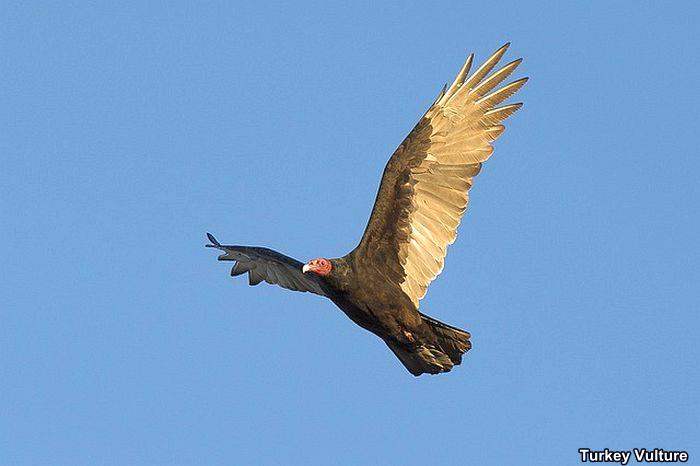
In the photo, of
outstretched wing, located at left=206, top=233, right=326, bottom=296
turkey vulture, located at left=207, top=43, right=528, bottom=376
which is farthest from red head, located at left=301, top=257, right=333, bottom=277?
outstretched wing, located at left=206, top=233, right=326, bottom=296

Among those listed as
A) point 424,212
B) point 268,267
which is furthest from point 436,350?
point 268,267

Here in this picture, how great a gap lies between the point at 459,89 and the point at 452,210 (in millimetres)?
1153

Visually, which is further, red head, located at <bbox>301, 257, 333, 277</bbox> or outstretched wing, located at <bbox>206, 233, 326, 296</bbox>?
outstretched wing, located at <bbox>206, 233, 326, 296</bbox>

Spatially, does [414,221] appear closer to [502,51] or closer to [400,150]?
[400,150]

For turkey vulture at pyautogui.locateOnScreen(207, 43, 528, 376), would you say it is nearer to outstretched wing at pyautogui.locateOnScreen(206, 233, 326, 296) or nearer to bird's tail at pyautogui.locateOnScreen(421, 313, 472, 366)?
bird's tail at pyautogui.locateOnScreen(421, 313, 472, 366)

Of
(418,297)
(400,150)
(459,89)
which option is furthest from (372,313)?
(459,89)

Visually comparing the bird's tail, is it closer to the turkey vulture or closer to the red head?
the turkey vulture

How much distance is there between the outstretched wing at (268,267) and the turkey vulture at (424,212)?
1243mm

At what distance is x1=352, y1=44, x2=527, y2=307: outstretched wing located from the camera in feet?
A: 38.4

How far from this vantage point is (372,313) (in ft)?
38.1

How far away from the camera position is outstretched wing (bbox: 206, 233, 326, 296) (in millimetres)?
13281

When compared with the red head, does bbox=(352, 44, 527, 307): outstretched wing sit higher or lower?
higher

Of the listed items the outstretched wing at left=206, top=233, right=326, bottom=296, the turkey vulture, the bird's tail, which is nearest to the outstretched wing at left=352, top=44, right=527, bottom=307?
the turkey vulture

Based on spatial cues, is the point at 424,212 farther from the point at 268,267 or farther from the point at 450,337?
the point at 268,267
